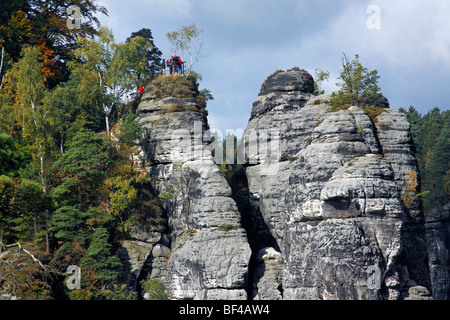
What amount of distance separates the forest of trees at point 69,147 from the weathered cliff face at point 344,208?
18.3 ft

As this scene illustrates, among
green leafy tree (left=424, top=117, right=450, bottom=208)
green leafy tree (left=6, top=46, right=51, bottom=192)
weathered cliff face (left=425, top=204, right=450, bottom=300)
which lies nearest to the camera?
green leafy tree (left=6, top=46, right=51, bottom=192)

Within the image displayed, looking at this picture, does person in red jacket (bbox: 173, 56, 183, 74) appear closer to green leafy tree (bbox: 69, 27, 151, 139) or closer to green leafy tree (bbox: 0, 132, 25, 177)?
green leafy tree (bbox: 69, 27, 151, 139)

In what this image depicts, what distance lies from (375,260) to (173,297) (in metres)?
15.8

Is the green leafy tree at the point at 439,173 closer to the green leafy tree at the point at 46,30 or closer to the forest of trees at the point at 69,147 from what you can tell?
the forest of trees at the point at 69,147

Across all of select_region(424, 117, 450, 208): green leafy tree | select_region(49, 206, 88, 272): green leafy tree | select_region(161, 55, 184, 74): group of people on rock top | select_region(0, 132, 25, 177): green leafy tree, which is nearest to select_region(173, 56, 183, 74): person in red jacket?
select_region(161, 55, 184, 74): group of people on rock top

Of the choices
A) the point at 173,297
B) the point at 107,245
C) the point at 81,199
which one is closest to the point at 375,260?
the point at 173,297

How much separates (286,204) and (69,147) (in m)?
19.3

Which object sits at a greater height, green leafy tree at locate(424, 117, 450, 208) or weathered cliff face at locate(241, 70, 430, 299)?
green leafy tree at locate(424, 117, 450, 208)

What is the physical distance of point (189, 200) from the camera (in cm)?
5138

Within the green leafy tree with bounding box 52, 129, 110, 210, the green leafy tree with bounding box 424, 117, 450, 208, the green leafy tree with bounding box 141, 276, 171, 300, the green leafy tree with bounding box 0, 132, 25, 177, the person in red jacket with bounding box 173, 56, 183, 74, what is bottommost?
the green leafy tree with bounding box 141, 276, 171, 300

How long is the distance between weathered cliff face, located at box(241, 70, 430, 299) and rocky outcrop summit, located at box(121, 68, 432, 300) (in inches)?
3.2

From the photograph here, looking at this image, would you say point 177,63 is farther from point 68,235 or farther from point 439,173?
point 439,173

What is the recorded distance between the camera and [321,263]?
42.9 m

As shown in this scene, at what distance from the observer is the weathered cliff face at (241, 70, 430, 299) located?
42094 mm
